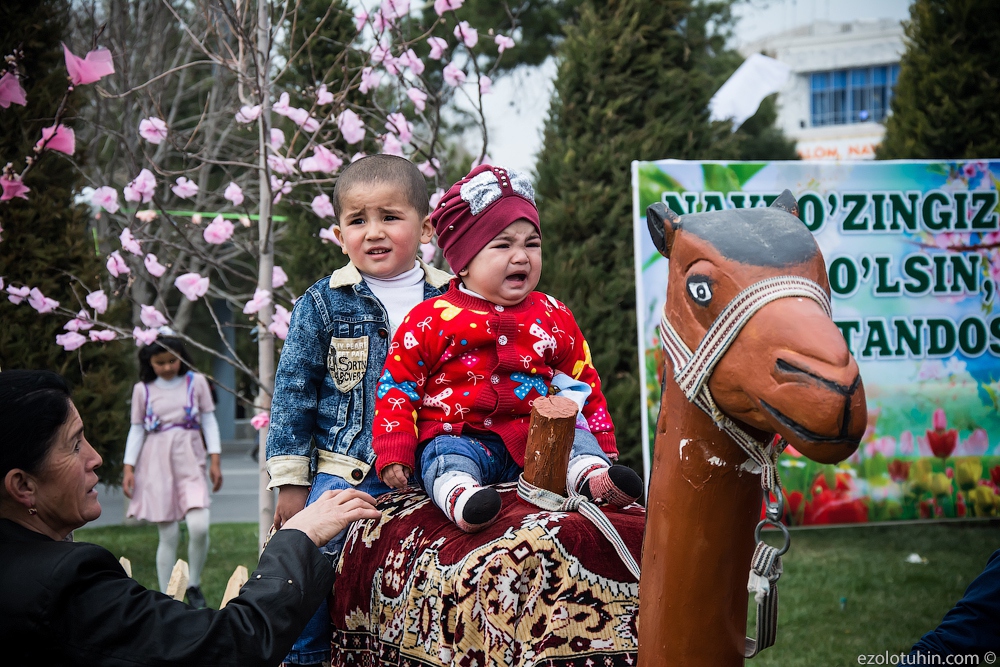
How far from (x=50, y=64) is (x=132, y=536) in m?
5.44

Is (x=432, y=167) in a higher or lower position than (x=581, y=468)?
higher

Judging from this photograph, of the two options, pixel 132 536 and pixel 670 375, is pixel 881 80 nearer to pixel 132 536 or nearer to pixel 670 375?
pixel 132 536

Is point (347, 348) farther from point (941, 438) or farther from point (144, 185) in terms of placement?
point (941, 438)

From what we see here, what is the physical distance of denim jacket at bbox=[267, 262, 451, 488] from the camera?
2.91 meters

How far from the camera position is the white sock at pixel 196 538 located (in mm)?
7150

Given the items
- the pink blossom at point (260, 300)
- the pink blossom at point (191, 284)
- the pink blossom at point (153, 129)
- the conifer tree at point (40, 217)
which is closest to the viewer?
the pink blossom at point (260, 300)

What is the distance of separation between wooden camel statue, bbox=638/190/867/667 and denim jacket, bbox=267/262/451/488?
4.16ft

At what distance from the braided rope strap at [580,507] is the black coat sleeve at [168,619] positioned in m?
0.59

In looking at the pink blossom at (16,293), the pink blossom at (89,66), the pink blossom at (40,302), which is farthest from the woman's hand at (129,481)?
the pink blossom at (89,66)

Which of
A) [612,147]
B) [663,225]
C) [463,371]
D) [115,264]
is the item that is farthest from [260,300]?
[612,147]

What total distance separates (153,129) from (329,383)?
3446 millimetres

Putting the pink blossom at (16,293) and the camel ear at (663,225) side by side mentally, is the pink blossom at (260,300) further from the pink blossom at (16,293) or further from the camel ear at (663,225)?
the camel ear at (663,225)

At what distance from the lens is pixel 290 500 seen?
293cm

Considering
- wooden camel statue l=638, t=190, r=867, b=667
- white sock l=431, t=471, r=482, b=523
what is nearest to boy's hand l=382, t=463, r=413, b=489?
white sock l=431, t=471, r=482, b=523
